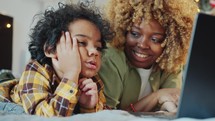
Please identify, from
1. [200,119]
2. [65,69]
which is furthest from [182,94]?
[65,69]

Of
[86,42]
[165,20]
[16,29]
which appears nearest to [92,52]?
[86,42]

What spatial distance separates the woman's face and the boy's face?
185 millimetres

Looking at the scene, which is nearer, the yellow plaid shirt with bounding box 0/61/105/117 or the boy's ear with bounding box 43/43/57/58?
the yellow plaid shirt with bounding box 0/61/105/117

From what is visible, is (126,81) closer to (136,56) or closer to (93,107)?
(136,56)

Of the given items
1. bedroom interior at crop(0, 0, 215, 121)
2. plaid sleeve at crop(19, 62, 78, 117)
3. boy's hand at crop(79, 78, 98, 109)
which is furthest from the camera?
bedroom interior at crop(0, 0, 215, 121)

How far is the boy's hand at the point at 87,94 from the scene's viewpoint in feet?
2.53

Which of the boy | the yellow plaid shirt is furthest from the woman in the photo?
the yellow plaid shirt

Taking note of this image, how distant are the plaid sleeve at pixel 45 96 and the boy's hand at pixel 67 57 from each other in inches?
1.4

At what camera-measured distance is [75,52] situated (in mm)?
762

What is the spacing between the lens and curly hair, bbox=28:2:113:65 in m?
0.78

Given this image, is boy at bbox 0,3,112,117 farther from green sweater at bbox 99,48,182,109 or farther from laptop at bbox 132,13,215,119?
laptop at bbox 132,13,215,119

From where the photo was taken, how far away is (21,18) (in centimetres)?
107

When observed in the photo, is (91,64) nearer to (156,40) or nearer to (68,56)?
(68,56)

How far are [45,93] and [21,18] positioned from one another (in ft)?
1.54
